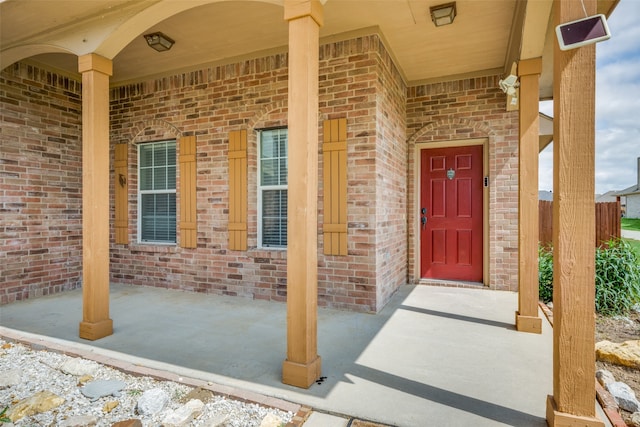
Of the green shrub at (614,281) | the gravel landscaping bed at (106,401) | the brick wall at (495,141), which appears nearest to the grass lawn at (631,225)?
the green shrub at (614,281)

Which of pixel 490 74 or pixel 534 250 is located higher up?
pixel 490 74

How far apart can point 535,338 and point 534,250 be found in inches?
30.7

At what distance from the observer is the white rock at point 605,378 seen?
2.33m

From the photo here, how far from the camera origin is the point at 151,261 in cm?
525

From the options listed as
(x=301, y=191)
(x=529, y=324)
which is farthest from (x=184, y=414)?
(x=529, y=324)

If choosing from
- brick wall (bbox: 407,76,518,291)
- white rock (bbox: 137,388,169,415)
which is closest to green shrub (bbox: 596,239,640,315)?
brick wall (bbox: 407,76,518,291)

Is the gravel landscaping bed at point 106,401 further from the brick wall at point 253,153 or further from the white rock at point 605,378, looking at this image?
the brick wall at point 253,153

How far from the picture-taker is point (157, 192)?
537 centimetres

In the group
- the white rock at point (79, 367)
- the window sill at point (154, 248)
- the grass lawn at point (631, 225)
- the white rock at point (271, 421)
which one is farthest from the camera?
the grass lawn at point (631, 225)

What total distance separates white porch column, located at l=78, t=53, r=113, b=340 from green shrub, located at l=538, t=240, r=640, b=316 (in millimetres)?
4861

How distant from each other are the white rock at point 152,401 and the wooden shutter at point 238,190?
2.52 m

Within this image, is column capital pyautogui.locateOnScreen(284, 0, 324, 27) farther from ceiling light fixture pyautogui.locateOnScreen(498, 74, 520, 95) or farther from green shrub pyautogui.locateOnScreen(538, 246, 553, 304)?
green shrub pyautogui.locateOnScreen(538, 246, 553, 304)

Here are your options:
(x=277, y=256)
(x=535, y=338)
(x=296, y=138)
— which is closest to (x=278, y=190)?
(x=277, y=256)

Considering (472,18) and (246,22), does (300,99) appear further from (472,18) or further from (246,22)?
(472,18)
